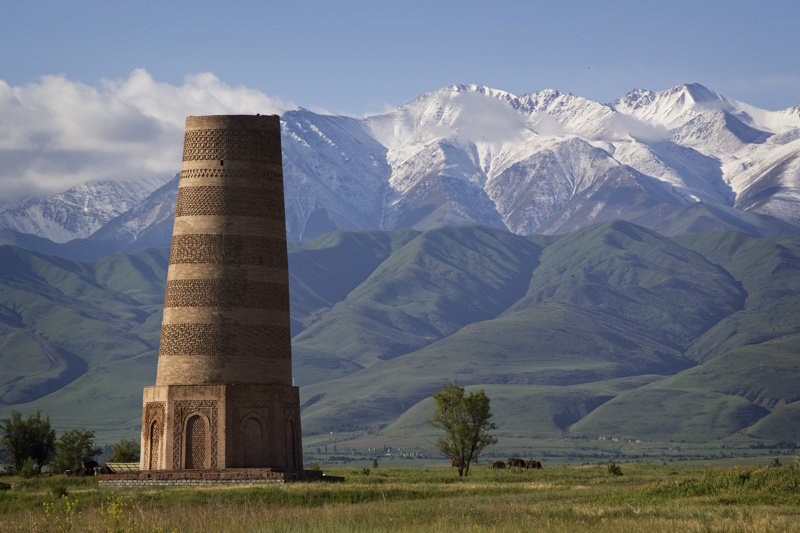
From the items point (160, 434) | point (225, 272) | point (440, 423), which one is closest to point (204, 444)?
point (160, 434)

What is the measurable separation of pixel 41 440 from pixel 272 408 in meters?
31.4

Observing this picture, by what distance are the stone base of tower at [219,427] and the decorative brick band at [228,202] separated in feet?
29.6

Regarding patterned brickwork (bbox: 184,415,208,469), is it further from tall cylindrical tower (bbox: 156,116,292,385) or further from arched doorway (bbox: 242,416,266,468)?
tall cylindrical tower (bbox: 156,116,292,385)

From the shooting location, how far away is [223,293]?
228ft

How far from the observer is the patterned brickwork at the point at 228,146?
7206cm

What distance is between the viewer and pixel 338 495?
194 ft

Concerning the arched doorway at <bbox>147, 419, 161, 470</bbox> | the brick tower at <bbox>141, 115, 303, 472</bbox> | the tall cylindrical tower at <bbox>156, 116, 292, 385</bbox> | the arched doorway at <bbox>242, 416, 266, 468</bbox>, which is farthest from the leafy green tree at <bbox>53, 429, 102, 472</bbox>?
the arched doorway at <bbox>242, 416, 266, 468</bbox>

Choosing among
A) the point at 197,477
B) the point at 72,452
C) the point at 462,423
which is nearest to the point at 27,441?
the point at 72,452

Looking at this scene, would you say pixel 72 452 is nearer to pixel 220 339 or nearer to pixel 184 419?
pixel 184 419

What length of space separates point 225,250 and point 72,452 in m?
29.6

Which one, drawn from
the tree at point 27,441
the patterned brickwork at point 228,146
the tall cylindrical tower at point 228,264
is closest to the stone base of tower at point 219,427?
the tall cylindrical tower at point 228,264

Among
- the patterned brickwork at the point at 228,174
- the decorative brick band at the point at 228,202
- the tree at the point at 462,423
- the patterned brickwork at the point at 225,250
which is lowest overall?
the tree at the point at 462,423

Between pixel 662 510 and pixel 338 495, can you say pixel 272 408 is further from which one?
pixel 662 510

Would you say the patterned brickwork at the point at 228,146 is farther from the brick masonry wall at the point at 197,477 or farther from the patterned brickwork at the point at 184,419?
the brick masonry wall at the point at 197,477
